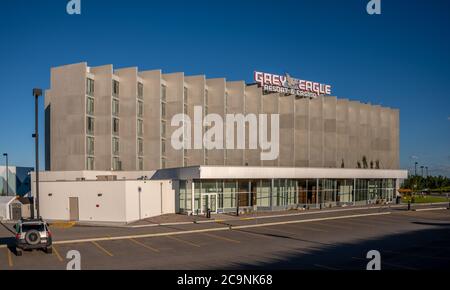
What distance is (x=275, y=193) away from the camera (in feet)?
175

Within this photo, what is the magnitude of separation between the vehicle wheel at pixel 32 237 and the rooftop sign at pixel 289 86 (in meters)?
44.6

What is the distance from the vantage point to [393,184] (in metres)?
71.7

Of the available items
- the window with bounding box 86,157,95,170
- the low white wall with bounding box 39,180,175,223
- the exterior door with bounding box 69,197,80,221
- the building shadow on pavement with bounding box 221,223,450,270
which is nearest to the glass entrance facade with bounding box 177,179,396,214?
the low white wall with bounding box 39,180,175,223

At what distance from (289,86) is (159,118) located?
2131cm

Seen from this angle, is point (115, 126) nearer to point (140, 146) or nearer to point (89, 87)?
point (140, 146)

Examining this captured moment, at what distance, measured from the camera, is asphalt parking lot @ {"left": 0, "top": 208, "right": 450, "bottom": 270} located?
21188mm

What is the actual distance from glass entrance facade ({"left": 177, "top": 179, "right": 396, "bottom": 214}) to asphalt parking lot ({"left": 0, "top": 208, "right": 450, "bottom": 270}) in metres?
8.31

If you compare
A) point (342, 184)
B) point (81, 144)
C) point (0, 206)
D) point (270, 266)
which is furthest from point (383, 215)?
point (0, 206)

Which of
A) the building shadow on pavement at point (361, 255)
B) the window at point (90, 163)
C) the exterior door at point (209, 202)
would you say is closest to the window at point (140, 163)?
the window at point (90, 163)

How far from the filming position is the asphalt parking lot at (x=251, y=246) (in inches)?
834

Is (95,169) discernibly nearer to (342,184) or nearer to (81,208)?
(81,208)

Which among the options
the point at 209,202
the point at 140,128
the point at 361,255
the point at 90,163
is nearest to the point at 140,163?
the point at 140,128

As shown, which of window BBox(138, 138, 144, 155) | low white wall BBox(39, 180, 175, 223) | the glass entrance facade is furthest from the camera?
window BBox(138, 138, 144, 155)

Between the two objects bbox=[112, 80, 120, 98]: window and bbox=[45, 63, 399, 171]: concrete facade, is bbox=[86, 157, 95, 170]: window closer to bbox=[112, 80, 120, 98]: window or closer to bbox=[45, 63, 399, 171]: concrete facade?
bbox=[45, 63, 399, 171]: concrete facade
